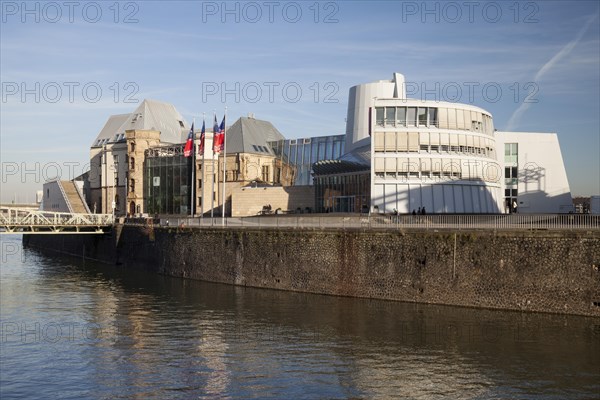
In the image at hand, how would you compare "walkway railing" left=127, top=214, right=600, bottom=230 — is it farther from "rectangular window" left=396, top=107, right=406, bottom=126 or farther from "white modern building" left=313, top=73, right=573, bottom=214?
"rectangular window" left=396, top=107, right=406, bottom=126

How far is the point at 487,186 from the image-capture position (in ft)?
246

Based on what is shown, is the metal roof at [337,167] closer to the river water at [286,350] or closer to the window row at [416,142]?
the window row at [416,142]

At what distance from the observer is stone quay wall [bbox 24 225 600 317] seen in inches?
1651

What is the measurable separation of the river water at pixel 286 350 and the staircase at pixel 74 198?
2549 inches

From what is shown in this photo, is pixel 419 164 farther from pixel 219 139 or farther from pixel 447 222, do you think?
pixel 219 139

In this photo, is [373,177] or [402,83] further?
[402,83]

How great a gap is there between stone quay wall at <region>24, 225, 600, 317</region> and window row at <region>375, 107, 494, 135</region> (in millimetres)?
19906

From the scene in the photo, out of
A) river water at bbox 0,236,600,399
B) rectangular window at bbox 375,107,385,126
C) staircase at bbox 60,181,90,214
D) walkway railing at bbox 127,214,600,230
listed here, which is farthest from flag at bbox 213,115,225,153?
staircase at bbox 60,181,90,214

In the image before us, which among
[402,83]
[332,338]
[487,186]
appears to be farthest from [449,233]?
[402,83]

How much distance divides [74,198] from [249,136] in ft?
116

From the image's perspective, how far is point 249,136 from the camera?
104688mm

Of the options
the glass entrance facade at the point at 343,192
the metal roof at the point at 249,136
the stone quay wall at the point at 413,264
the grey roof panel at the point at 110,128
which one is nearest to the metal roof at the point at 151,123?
the grey roof panel at the point at 110,128

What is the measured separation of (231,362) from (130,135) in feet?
267

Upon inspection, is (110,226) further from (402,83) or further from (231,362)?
(231,362)
